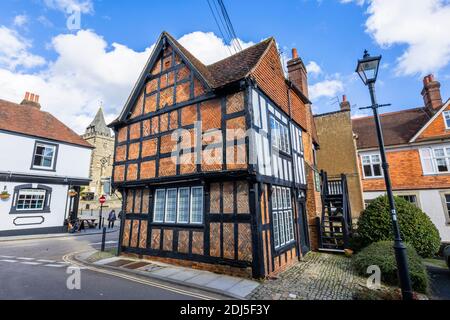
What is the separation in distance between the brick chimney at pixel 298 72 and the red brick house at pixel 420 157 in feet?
27.6

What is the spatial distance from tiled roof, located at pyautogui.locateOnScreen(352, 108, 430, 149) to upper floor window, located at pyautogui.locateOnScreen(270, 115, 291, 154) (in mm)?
Answer: 11008

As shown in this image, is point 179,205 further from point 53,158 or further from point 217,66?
point 53,158

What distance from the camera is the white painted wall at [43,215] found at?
14492 mm

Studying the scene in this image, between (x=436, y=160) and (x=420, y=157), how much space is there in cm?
84

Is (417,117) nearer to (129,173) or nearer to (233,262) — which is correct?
(233,262)

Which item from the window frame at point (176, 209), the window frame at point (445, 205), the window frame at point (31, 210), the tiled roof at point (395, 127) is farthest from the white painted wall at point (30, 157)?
the window frame at point (445, 205)

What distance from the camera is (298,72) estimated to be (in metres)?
13.0

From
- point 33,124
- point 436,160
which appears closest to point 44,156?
point 33,124

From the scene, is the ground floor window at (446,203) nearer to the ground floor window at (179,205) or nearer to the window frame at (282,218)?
the window frame at (282,218)

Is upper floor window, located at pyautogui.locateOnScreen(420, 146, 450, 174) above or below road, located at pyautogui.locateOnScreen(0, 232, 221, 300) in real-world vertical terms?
above

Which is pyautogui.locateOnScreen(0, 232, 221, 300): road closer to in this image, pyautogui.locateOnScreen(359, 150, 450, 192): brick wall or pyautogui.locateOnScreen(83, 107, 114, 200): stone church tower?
pyautogui.locateOnScreen(359, 150, 450, 192): brick wall

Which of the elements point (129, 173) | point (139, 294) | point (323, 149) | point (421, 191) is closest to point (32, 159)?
point (129, 173)

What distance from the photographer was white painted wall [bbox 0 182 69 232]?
1449 cm

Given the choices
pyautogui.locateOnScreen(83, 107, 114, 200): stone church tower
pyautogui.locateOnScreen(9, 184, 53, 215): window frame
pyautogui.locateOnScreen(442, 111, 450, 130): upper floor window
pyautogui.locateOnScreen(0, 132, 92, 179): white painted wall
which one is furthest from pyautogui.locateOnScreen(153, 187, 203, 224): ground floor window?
pyautogui.locateOnScreen(83, 107, 114, 200): stone church tower
